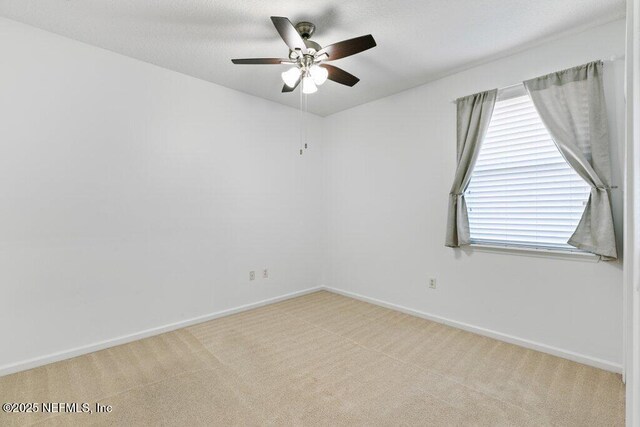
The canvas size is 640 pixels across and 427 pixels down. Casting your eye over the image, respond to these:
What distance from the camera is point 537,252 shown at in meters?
2.55

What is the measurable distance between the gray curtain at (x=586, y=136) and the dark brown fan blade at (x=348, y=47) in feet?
5.46

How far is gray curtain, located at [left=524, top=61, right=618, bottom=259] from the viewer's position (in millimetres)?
2207

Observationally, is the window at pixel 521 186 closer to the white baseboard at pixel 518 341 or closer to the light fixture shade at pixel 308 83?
the white baseboard at pixel 518 341

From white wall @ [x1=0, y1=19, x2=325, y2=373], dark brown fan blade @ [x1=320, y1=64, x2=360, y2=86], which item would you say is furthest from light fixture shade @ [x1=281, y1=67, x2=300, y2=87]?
white wall @ [x1=0, y1=19, x2=325, y2=373]

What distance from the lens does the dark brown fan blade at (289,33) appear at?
69.3 inches

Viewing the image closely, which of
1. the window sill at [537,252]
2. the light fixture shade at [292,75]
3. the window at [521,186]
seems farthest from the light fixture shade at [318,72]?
Answer: the window sill at [537,252]

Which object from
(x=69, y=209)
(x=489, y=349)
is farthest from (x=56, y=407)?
(x=489, y=349)

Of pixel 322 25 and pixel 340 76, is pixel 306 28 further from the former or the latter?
pixel 340 76

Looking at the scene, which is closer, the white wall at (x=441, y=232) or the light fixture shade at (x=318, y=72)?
the light fixture shade at (x=318, y=72)

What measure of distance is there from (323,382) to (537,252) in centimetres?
210

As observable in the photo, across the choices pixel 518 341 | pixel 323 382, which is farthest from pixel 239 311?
pixel 518 341

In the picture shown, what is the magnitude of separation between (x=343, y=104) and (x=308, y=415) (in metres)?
3.49

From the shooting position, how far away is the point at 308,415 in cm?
178

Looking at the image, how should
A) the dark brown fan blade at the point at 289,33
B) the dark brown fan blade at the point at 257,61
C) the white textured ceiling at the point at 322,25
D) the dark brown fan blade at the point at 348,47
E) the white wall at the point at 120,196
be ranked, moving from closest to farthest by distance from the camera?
the dark brown fan blade at the point at 289,33, the dark brown fan blade at the point at 348,47, the white textured ceiling at the point at 322,25, the dark brown fan blade at the point at 257,61, the white wall at the point at 120,196
